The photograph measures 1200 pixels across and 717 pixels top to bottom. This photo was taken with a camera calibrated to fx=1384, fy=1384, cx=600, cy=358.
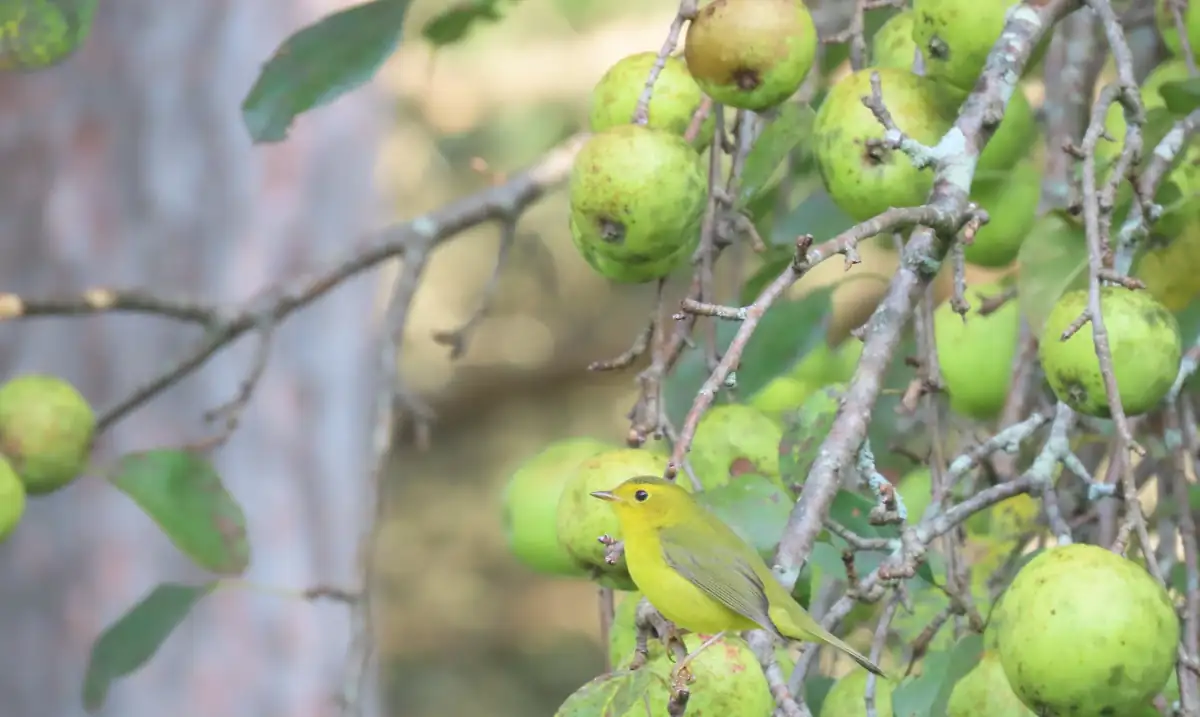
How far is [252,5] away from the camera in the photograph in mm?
2641

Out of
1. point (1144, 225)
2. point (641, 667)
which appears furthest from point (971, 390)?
point (641, 667)

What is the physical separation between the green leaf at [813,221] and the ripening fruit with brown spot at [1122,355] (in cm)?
40

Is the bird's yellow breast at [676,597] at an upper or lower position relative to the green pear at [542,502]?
upper

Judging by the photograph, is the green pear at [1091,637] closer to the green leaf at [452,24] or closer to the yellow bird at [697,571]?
the yellow bird at [697,571]

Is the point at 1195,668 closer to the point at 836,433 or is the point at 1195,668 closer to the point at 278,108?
the point at 836,433

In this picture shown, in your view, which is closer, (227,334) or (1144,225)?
(1144,225)

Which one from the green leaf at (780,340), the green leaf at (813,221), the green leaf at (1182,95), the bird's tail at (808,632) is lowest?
the green leaf at (780,340)

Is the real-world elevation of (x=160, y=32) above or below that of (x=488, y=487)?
above

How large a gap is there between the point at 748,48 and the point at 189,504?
0.63 m

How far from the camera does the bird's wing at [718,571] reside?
661 millimetres

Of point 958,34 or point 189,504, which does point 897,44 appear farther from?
point 189,504

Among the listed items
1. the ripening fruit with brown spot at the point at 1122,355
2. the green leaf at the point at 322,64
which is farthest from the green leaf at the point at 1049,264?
the green leaf at the point at 322,64

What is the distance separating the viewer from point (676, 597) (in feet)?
2.29

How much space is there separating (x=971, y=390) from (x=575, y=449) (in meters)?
0.36
